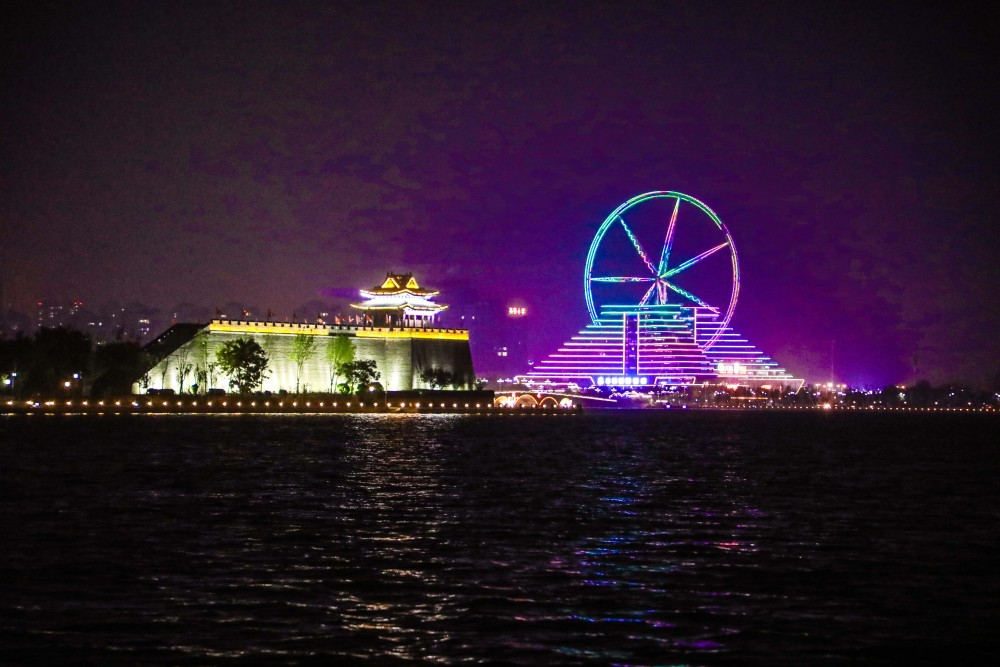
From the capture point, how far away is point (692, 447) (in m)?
52.7

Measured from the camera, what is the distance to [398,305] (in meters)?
101

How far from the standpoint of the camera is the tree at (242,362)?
267 feet

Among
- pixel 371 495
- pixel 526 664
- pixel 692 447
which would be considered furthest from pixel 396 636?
pixel 692 447

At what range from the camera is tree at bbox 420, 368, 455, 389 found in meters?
95.3

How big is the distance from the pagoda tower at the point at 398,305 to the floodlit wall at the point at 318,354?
5326 mm

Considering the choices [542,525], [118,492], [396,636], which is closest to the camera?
[396,636]

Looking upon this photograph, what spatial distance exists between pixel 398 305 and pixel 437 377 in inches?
344

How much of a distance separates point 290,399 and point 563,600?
73.1m

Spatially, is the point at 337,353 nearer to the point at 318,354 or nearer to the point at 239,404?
the point at 318,354

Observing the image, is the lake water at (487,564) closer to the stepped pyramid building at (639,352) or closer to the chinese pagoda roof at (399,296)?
the chinese pagoda roof at (399,296)

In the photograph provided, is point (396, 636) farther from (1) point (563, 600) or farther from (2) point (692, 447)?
(2) point (692, 447)

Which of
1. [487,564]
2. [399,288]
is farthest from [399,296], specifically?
[487,564]

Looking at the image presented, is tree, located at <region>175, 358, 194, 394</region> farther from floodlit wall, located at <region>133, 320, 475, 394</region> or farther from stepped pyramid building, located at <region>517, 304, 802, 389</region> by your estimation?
stepped pyramid building, located at <region>517, 304, 802, 389</region>

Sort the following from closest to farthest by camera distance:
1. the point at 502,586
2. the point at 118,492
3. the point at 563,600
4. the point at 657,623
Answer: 1. the point at 657,623
2. the point at 563,600
3. the point at 502,586
4. the point at 118,492
